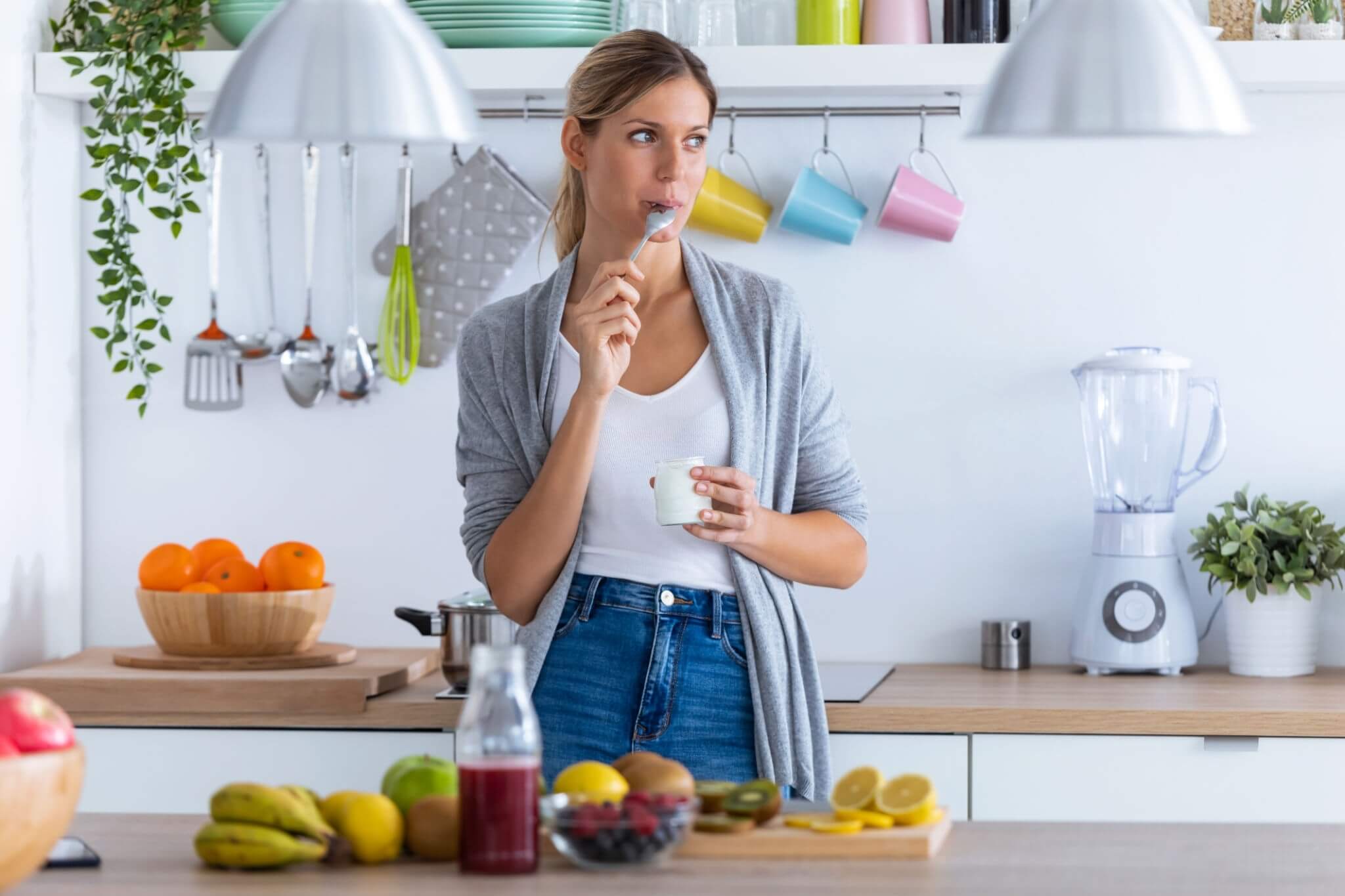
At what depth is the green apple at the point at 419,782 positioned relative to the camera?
1122mm

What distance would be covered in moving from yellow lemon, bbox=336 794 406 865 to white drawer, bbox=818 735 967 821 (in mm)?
1030

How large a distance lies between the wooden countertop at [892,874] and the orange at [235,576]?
3.55 feet

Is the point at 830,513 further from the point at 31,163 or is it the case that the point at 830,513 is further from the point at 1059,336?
the point at 31,163

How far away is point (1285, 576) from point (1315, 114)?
74 cm

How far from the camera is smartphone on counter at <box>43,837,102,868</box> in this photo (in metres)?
1.09

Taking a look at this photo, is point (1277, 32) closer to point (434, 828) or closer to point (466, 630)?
point (466, 630)

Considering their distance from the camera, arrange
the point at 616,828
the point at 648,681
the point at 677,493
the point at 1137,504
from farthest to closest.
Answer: the point at 1137,504 < the point at 648,681 < the point at 677,493 < the point at 616,828

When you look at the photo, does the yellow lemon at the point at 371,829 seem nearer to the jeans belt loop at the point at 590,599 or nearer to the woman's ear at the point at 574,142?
the jeans belt loop at the point at 590,599

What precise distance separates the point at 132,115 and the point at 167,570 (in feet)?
2.18

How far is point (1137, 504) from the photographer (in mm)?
2426

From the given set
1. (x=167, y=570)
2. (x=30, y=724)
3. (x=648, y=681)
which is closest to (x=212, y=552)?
(x=167, y=570)

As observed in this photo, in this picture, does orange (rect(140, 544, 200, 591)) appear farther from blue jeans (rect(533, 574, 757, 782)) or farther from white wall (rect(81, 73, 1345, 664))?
blue jeans (rect(533, 574, 757, 782))

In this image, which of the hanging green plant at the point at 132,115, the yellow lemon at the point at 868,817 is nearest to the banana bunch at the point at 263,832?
the yellow lemon at the point at 868,817

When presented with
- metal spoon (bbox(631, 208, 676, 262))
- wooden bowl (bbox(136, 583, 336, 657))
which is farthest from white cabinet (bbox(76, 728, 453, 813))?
metal spoon (bbox(631, 208, 676, 262))
